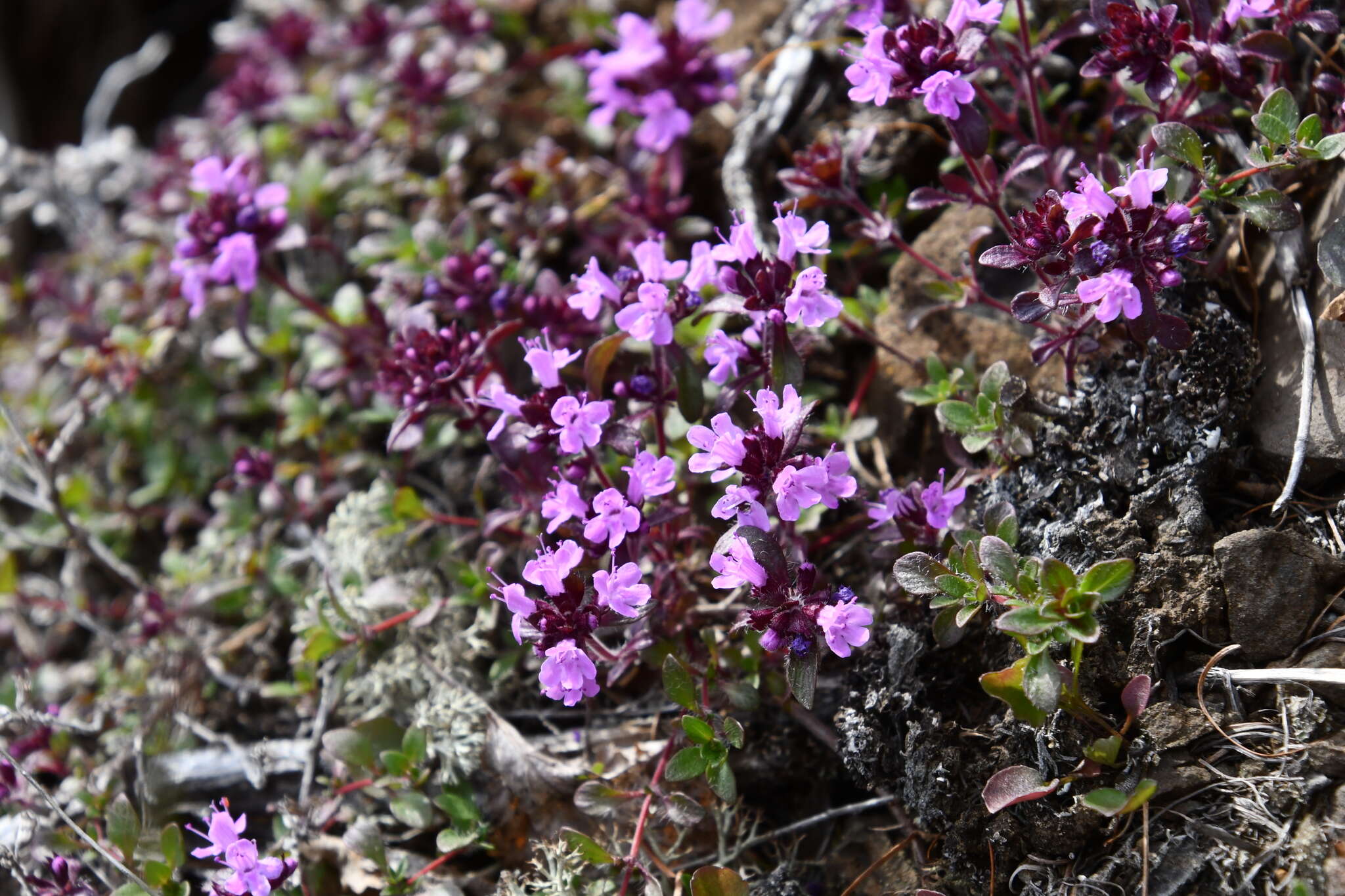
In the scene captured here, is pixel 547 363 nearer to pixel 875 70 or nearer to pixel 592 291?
pixel 592 291

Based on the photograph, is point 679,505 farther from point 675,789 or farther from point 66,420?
point 66,420

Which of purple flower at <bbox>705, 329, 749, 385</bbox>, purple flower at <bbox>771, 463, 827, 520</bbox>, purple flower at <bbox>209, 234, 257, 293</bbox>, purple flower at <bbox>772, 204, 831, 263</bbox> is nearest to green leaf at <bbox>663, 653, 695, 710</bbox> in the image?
purple flower at <bbox>771, 463, 827, 520</bbox>

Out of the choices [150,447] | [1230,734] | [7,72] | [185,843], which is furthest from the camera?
[7,72]

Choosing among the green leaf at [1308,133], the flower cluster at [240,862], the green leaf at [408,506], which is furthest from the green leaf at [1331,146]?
the flower cluster at [240,862]

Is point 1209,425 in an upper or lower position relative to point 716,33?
lower

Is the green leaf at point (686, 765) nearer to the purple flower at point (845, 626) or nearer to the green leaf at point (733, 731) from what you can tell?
the green leaf at point (733, 731)

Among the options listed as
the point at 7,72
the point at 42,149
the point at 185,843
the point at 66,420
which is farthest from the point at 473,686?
the point at 7,72

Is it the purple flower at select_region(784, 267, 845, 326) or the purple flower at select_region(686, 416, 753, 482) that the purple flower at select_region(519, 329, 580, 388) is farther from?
the purple flower at select_region(784, 267, 845, 326)
